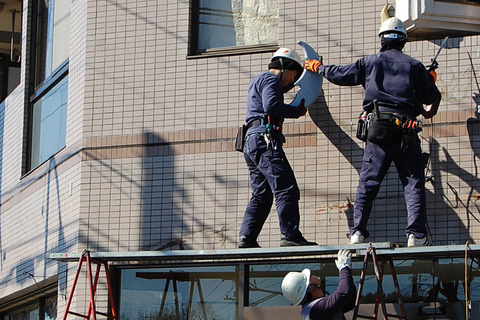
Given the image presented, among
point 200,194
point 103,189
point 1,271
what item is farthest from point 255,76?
point 1,271

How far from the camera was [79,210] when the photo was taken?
11.2 m

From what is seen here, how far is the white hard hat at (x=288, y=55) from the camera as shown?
9914 millimetres

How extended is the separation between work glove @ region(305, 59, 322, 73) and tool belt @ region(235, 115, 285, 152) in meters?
0.69

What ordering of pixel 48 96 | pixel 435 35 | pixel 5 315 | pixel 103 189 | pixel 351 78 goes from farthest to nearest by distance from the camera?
pixel 5 315
pixel 48 96
pixel 103 189
pixel 435 35
pixel 351 78

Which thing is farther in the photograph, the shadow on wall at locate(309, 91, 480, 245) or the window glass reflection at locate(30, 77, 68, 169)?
the window glass reflection at locate(30, 77, 68, 169)

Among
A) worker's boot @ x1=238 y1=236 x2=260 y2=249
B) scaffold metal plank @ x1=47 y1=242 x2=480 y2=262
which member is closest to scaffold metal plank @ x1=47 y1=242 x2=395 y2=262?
scaffold metal plank @ x1=47 y1=242 x2=480 y2=262

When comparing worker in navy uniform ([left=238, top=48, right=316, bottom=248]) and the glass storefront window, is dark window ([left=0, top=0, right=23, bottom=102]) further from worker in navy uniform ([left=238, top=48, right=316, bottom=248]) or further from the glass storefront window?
worker in navy uniform ([left=238, top=48, right=316, bottom=248])

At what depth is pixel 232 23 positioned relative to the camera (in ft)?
37.5

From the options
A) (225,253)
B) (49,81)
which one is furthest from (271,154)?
(49,81)

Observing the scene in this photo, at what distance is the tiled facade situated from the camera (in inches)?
398

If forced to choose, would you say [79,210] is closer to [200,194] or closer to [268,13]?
[200,194]

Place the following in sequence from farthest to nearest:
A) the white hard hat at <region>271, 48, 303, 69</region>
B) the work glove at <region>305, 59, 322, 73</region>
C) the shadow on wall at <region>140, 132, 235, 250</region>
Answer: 1. the shadow on wall at <region>140, 132, 235, 250</region>
2. the work glove at <region>305, 59, 322, 73</region>
3. the white hard hat at <region>271, 48, 303, 69</region>

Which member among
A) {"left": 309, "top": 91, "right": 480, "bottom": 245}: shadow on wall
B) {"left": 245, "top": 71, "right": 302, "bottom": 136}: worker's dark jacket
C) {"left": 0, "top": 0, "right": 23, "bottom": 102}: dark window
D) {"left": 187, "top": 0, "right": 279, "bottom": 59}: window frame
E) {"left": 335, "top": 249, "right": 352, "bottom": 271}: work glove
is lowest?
{"left": 335, "top": 249, "right": 352, "bottom": 271}: work glove

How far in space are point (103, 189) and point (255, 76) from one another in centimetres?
202
